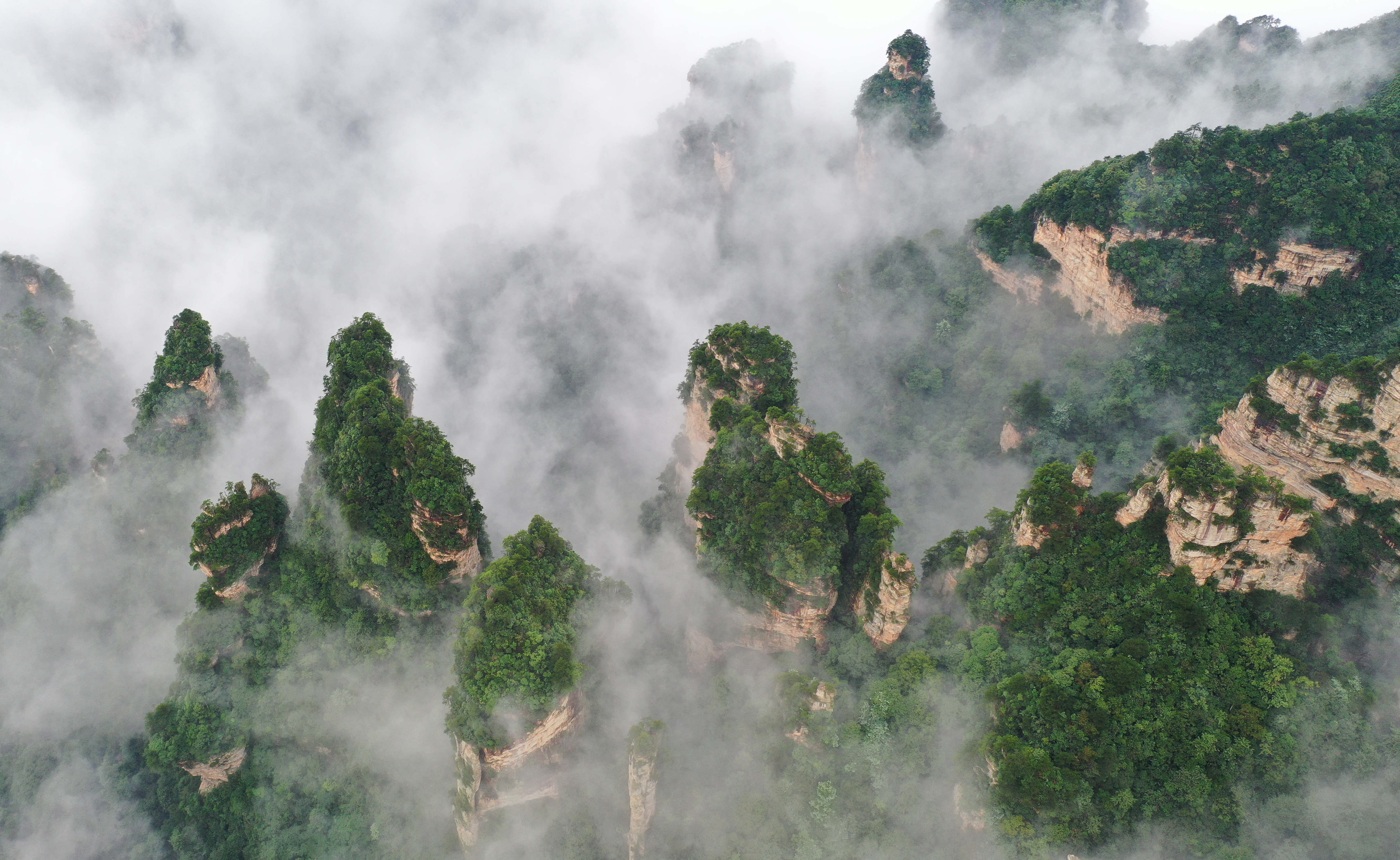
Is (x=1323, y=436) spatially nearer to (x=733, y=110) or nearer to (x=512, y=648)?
(x=512, y=648)

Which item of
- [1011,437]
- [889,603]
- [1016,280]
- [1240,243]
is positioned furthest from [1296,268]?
[889,603]

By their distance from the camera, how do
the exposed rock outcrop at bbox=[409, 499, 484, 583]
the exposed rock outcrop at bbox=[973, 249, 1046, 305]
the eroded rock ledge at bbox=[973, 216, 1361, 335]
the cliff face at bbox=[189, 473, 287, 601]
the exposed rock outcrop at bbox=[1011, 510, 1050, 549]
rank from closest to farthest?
the exposed rock outcrop at bbox=[1011, 510, 1050, 549] → the exposed rock outcrop at bbox=[409, 499, 484, 583] → the cliff face at bbox=[189, 473, 287, 601] → the eroded rock ledge at bbox=[973, 216, 1361, 335] → the exposed rock outcrop at bbox=[973, 249, 1046, 305]

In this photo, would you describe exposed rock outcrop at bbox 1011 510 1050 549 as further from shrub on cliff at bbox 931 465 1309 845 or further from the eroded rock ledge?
the eroded rock ledge

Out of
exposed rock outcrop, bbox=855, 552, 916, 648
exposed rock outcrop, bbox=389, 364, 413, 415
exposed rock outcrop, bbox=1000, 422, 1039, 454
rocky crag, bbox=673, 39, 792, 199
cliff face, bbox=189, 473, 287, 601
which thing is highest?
rocky crag, bbox=673, 39, 792, 199

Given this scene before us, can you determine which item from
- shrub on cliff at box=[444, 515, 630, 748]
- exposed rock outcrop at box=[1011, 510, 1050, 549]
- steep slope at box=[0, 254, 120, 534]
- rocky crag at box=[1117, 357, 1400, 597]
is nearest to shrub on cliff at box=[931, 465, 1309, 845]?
rocky crag at box=[1117, 357, 1400, 597]

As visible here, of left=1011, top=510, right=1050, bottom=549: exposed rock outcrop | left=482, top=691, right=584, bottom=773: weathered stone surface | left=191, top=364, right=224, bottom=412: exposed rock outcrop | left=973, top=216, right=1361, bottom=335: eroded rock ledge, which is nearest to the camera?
left=1011, top=510, right=1050, bottom=549: exposed rock outcrop

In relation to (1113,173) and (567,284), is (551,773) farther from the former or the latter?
(567,284)

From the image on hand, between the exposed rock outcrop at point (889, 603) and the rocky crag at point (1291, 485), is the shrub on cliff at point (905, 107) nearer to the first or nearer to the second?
the rocky crag at point (1291, 485)
